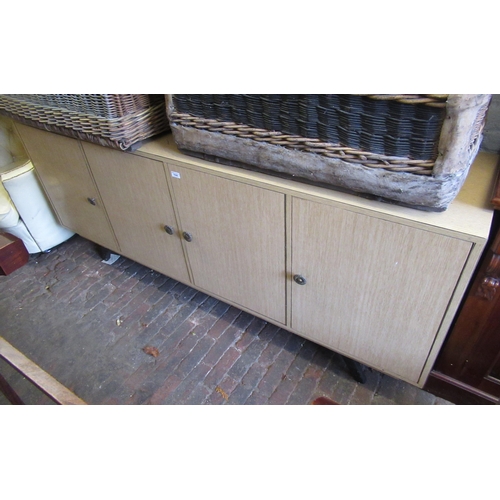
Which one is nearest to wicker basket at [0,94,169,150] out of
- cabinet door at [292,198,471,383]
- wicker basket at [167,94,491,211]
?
wicker basket at [167,94,491,211]

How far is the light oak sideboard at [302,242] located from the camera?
0.97 metres

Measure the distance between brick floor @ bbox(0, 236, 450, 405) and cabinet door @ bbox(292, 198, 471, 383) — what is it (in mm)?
242

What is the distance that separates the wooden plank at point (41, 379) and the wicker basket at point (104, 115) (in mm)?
776

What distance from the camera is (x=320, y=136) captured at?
97 cm

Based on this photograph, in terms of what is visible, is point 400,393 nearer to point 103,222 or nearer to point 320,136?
point 320,136

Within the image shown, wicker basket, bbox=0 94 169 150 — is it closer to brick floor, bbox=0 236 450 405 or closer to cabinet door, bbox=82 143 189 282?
cabinet door, bbox=82 143 189 282

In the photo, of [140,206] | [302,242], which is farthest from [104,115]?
[302,242]

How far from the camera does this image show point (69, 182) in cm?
183

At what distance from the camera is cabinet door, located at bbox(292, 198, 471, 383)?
3.17 ft

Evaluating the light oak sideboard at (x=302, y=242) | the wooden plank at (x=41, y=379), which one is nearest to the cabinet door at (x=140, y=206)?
the light oak sideboard at (x=302, y=242)

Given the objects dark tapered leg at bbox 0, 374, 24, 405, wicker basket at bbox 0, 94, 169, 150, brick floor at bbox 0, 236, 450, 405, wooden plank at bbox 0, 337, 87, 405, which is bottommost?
brick floor at bbox 0, 236, 450, 405

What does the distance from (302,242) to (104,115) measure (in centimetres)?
84

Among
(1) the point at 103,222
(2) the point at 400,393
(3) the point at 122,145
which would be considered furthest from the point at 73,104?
(2) the point at 400,393

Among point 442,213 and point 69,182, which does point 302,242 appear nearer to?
point 442,213
